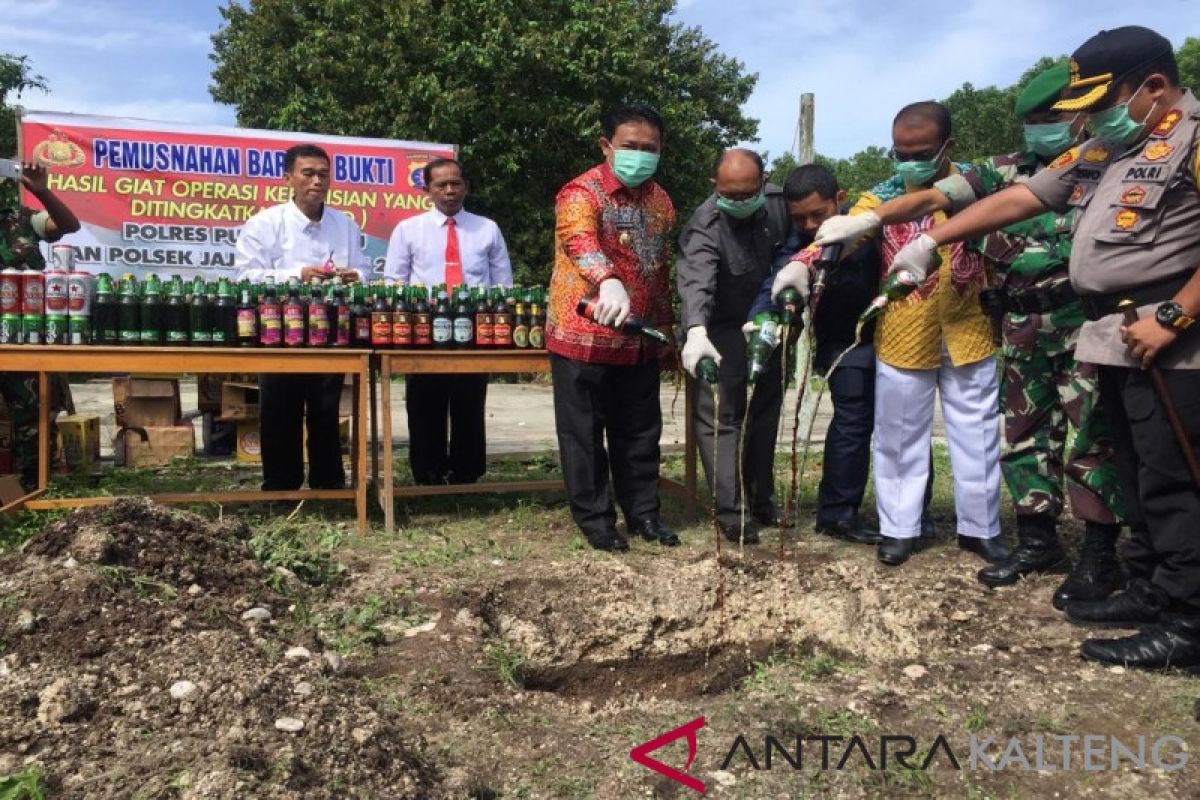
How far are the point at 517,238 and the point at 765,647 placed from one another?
12.0 metres

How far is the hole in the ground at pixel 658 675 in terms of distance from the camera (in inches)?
111

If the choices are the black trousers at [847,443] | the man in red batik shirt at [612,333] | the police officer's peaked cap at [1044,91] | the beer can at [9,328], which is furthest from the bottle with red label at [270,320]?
the police officer's peaked cap at [1044,91]

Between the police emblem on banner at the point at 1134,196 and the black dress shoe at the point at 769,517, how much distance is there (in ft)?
7.14

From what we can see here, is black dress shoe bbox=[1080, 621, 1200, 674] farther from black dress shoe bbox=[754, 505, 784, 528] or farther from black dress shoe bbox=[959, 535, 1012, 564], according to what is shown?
black dress shoe bbox=[754, 505, 784, 528]

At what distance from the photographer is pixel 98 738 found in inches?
79.1

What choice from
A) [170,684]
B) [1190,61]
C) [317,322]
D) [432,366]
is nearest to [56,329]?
[317,322]

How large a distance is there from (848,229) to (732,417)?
1149 millimetres

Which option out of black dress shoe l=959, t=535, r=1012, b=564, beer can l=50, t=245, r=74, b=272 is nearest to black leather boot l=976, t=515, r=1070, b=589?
black dress shoe l=959, t=535, r=1012, b=564

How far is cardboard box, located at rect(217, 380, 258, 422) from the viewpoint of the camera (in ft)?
21.2

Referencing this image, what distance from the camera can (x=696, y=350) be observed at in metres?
3.58

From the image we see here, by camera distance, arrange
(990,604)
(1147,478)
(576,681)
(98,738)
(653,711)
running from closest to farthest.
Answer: (98,738) → (653,711) → (1147,478) → (576,681) → (990,604)

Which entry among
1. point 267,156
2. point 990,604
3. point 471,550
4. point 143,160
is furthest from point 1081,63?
point 143,160

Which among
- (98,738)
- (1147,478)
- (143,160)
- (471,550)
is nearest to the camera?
(98,738)

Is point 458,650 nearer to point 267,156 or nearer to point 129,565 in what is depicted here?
point 129,565
